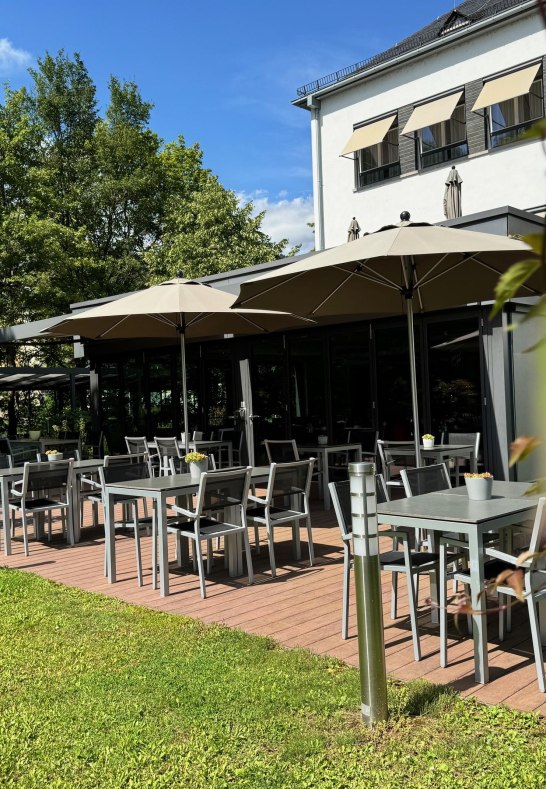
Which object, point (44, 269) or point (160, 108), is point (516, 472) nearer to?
point (44, 269)

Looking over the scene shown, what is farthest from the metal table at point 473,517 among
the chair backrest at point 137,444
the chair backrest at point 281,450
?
the chair backrest at point 137,444

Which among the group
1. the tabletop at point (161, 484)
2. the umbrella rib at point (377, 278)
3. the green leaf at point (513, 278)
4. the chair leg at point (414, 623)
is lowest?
the chair leg at point (414, 623)

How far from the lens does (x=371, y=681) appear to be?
3.09m

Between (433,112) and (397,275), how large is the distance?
38.2ft

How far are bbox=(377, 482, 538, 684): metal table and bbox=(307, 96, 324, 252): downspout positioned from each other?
15.7m

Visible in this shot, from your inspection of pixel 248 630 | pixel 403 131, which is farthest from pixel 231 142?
pixel 248 630

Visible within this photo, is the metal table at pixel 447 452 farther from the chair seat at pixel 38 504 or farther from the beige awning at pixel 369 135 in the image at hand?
the beige awning at pixel 369 135

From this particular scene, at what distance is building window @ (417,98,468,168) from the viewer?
53.5 ft

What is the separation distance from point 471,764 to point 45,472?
17.6 feet

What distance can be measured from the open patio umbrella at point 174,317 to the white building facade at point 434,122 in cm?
747

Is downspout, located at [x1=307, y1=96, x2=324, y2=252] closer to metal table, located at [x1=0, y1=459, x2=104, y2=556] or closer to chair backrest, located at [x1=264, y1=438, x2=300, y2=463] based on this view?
chair backrest, located at [x1=264, y1=438, x2=300, y2=463]

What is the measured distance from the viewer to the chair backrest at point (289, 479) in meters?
6.02

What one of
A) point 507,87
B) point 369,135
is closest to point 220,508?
point 507,87

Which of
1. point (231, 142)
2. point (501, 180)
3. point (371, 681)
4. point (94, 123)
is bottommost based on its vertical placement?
point (371, 681)
